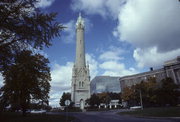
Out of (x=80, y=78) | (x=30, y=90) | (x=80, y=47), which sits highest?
(x=80, y=47)

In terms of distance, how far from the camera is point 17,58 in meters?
10.7

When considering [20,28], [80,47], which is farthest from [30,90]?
[80,47]

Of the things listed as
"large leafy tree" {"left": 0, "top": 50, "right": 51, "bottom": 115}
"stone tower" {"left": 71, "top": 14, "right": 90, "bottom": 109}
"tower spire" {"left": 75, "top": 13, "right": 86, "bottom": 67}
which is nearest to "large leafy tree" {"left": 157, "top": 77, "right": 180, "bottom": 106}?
"large leafy tree" {"left": 0, "top": 50, "right": 51, "bottom": 115}

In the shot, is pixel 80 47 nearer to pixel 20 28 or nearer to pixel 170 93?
pixel 170 93

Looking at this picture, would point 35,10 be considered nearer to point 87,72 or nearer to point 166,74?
point 87,72

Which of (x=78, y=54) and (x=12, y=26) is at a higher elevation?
(x=78, y=54)

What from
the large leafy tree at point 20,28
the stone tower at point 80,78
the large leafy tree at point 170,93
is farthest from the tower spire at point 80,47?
the large leafy tree at point 20,28

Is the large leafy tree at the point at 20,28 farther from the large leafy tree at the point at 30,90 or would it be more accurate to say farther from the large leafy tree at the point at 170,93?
the large leafy tree at the point at 170,93

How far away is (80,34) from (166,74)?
47445 mm

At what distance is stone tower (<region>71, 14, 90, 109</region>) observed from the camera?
80250 millimetres

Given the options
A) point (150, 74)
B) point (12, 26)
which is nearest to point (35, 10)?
point (12, 26)

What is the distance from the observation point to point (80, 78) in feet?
277

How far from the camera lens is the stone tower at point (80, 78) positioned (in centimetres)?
8025

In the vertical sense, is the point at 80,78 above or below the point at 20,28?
above
